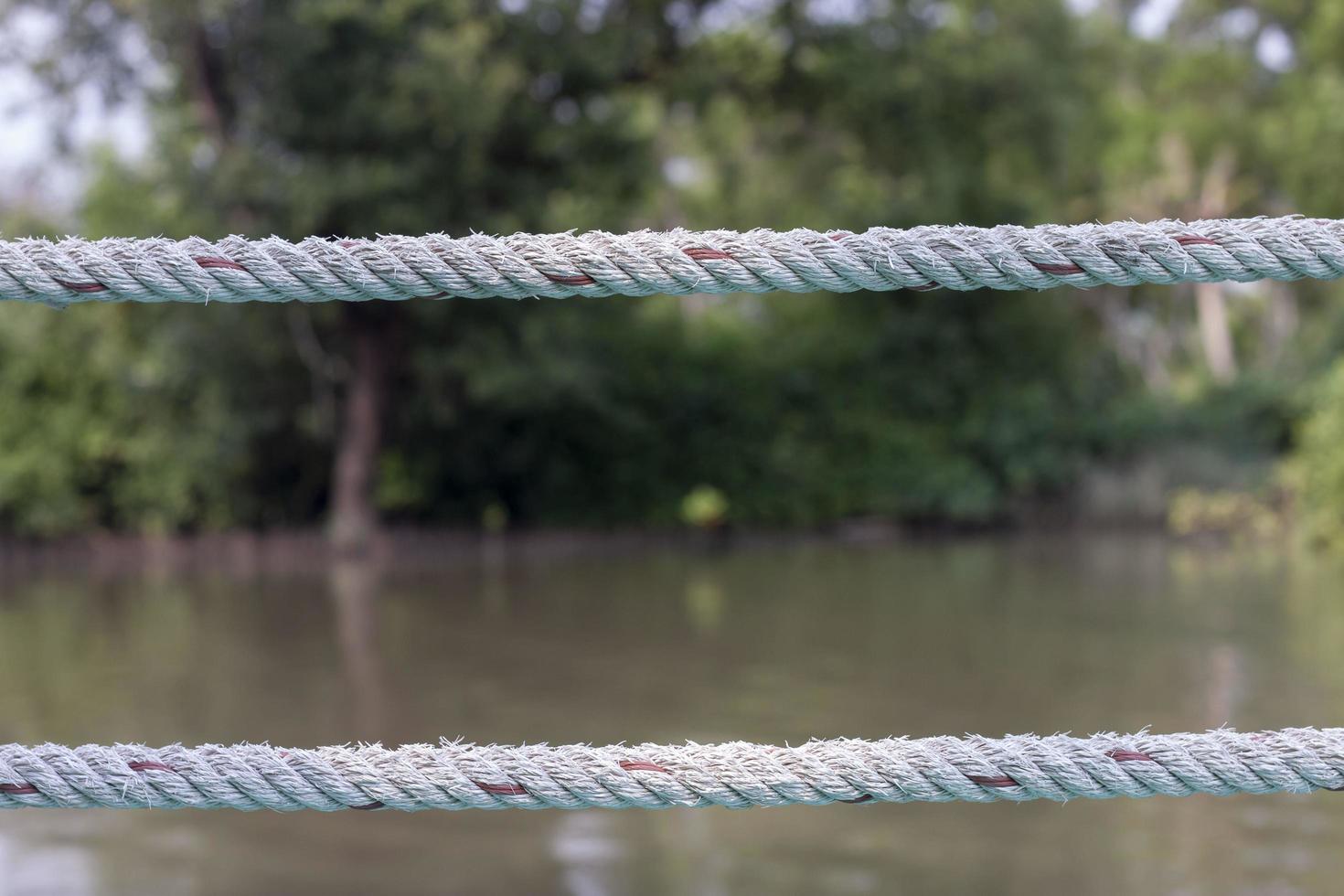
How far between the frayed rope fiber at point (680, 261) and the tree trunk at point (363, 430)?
28.7ft

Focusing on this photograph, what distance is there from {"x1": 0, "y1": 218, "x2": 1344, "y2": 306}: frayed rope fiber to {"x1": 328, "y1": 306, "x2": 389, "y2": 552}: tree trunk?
875 cm

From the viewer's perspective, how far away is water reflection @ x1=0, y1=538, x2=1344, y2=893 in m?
2.78

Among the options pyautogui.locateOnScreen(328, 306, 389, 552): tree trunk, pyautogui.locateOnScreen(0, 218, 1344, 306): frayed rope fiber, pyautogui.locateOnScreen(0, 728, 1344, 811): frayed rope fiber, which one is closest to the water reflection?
pyautogui.locateOnScreen(328, 306, 389, 552): tree trunk

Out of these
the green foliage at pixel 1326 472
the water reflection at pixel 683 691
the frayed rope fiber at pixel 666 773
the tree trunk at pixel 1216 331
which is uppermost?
A: the tree trunk at pixel 1216 331

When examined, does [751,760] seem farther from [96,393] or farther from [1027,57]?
[1027,57]

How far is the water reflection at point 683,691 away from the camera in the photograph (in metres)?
2.78

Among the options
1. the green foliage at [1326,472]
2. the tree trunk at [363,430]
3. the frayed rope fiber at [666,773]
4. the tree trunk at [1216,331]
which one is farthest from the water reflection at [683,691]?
the tree trunk at [1216,331]

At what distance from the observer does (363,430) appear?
388 inches

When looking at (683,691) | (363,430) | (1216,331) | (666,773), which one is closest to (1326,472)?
(683,691)

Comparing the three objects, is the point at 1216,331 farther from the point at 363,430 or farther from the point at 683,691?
the point at 683,691

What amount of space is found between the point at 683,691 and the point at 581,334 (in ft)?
18.7

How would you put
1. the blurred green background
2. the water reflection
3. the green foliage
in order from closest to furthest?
the water reflection < the green foliage < the blurred green background

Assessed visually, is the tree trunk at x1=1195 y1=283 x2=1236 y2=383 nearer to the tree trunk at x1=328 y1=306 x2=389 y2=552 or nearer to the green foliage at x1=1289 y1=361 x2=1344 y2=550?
the green foliage at x1=1289 y1=361 x2=1344 y2=550

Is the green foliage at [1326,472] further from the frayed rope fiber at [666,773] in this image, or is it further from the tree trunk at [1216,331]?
the tree trunk at [1216,331]
